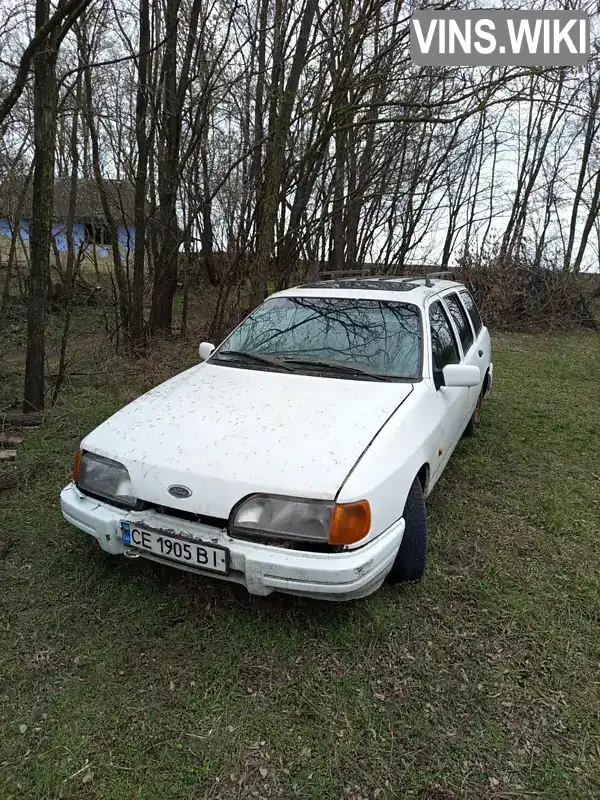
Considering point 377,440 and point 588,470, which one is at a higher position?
point 377,440

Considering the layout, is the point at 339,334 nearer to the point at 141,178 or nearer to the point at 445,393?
the point at 445,393

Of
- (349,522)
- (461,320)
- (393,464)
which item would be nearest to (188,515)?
(349,522)

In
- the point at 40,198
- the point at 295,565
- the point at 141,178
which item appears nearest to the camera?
the point at 295,565

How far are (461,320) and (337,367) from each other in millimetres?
1746

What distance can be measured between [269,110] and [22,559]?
7869 millimetres

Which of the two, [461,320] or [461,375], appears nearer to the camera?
[461,375]

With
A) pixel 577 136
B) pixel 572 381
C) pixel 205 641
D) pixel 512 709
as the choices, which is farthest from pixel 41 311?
pixel 577 136

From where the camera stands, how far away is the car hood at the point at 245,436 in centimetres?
225

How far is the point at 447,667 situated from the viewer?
2.33 m

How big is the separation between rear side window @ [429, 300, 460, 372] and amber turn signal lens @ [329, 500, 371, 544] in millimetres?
1385

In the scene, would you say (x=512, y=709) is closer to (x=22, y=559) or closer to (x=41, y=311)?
(x=22, y=559)

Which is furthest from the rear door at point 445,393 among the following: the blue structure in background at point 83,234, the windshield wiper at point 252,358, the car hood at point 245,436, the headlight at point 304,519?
the blue structure in background at point 83,234

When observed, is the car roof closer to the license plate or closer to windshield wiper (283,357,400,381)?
windshield wiper (283,357,400,381)

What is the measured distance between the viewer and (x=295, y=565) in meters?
2.15
